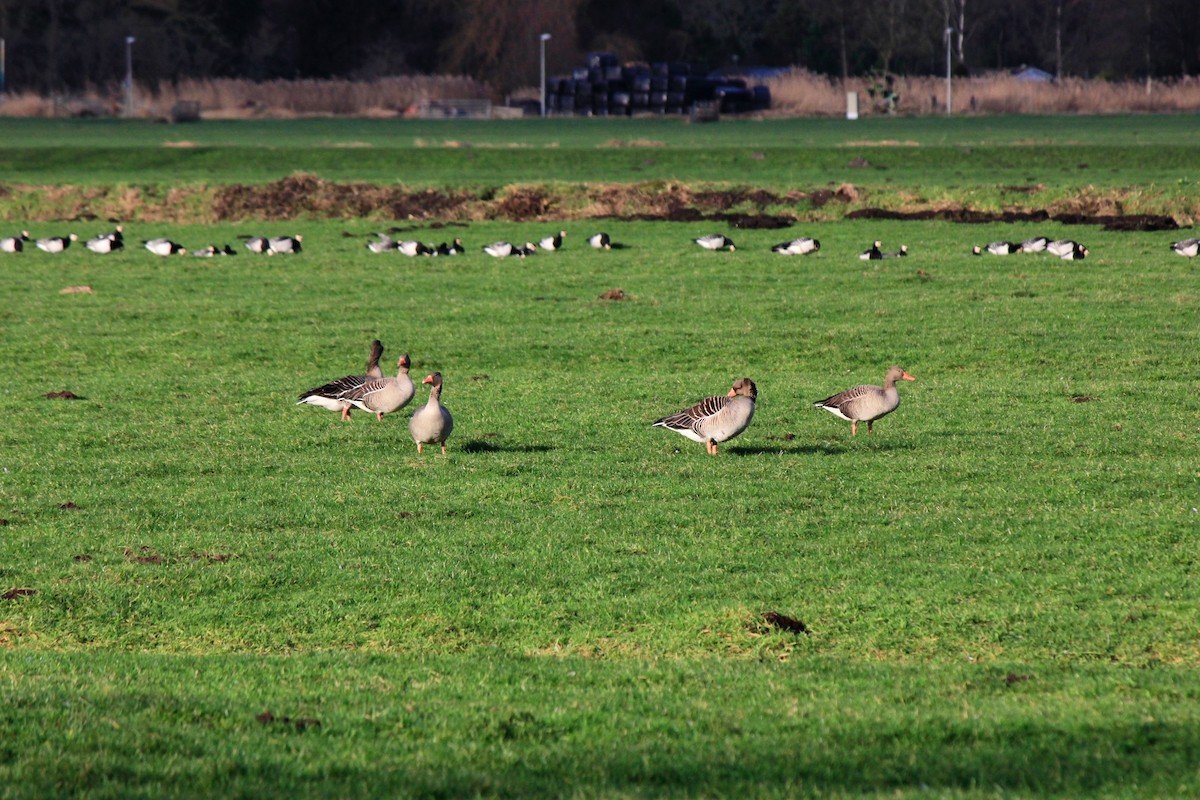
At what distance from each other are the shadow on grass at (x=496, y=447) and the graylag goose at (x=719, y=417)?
1830 millimetres

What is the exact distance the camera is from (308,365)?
25766mm

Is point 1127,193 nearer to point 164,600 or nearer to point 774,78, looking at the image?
point 164,600

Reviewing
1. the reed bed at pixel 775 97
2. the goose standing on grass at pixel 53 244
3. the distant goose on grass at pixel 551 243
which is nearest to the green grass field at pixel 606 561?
the distant goose on grass at pixel 551 243

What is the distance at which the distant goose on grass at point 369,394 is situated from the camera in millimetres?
18875

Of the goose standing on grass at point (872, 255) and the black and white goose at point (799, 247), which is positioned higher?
the black and white goose at point (799, 247)

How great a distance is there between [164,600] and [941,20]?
148 m

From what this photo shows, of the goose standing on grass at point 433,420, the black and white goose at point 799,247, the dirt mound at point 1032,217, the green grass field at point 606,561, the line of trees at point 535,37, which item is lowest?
the green grass field at point 606,561

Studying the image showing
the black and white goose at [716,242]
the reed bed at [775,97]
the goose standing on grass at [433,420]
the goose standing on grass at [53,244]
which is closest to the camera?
the goose standing on grass at [433,420]

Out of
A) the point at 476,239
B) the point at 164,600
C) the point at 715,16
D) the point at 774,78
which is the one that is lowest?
the point at 164,600

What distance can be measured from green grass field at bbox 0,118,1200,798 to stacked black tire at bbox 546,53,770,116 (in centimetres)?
9634

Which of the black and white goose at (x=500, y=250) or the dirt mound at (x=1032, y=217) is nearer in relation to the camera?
the black and white goose at (x=500, y=250)

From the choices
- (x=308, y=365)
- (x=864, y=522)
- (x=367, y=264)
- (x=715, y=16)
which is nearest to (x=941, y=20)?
(x=715, y=16)

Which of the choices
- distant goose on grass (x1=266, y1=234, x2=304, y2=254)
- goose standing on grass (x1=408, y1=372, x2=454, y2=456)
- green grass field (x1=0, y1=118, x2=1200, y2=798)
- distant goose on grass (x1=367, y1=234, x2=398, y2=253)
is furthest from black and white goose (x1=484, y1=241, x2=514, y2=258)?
goose standing on grass (x1=408, y1=372, x2=454, y2=456)

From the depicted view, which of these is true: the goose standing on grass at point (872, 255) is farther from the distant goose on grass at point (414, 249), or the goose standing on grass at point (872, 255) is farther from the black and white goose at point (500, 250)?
the distant goose on grass at point (414, 249)
